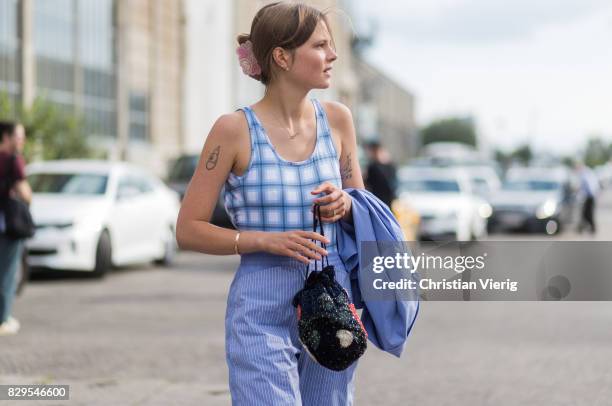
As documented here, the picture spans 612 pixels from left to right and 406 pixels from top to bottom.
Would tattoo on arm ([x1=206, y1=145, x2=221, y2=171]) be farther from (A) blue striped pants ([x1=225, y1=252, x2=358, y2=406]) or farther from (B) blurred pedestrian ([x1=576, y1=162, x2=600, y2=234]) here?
(B) blurred pedestrian ([x1=576, y1=162, x2=600, y2=234])

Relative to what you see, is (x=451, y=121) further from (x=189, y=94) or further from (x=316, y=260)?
(x=316, y=260)

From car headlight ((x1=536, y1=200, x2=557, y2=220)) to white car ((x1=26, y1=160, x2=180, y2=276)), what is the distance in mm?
11854

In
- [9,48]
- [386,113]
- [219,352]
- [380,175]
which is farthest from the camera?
[386,113]

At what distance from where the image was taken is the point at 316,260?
3.01 m

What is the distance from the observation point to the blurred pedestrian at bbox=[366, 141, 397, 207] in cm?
1238

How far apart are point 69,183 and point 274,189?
12.3 meters

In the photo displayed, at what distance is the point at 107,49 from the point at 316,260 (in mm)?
31398

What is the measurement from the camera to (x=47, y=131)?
21.4 m

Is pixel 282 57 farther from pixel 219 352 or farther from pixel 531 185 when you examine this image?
pixel 531 185

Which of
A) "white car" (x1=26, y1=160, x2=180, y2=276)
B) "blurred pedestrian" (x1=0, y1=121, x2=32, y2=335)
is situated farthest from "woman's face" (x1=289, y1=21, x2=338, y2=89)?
"white car" (x1=26, y1=160, x2=180, y2=276)

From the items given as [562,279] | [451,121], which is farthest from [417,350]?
[451,121]

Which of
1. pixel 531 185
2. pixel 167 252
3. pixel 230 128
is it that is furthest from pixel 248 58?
pixel 531 185

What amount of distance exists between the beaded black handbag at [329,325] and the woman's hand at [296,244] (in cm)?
7

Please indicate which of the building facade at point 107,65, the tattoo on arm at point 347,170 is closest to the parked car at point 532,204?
the building facade at point 107,65
